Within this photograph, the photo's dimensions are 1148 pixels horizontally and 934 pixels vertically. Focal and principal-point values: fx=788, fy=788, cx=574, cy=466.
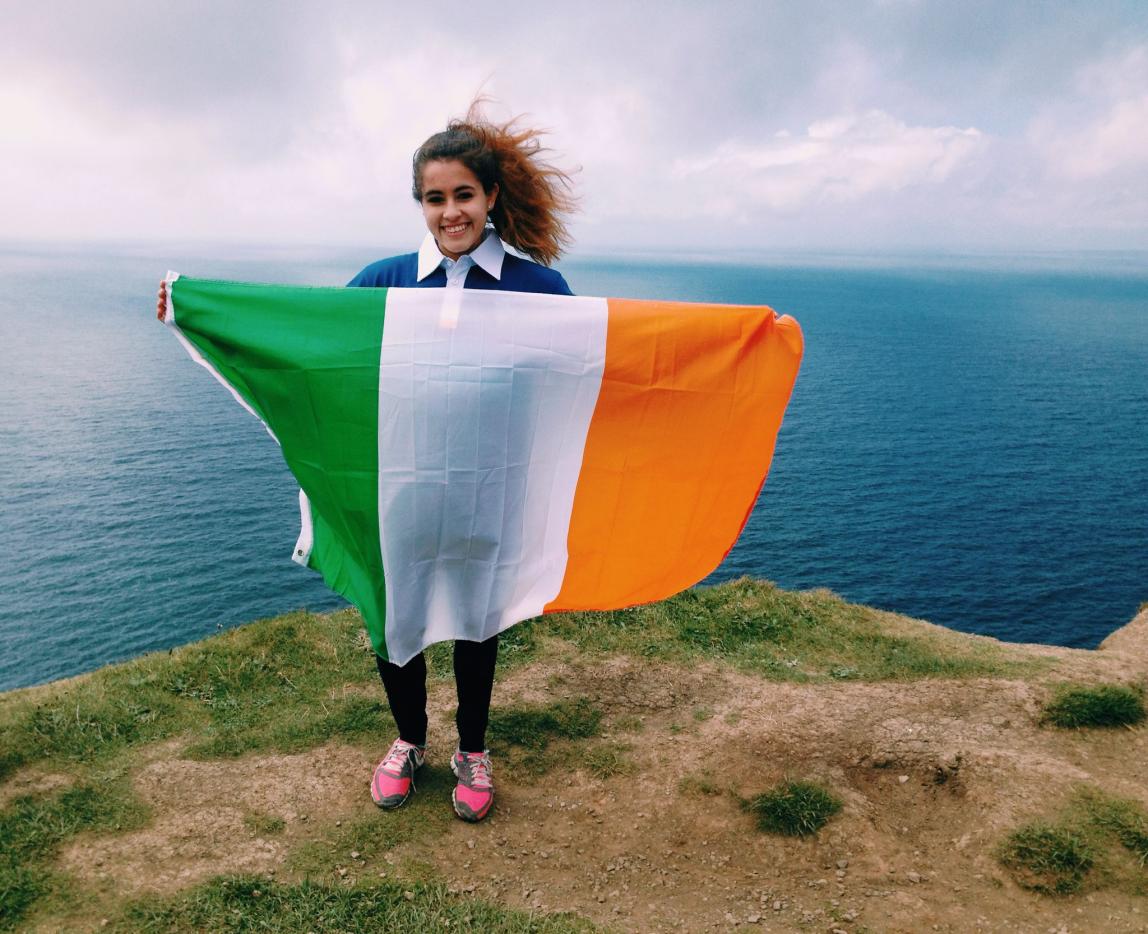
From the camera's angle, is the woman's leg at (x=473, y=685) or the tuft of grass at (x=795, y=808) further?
the tuft of grass at (x=795, y=808)

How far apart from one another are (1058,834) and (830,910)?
2041 mm

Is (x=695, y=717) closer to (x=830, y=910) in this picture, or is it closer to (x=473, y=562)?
(x=830, y=910)

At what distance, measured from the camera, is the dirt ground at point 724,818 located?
5.70m

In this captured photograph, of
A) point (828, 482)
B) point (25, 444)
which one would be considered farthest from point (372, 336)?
point (25, 444)

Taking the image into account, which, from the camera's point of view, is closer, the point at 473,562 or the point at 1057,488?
Result: the point at 473,562

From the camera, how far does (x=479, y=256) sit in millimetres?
5445

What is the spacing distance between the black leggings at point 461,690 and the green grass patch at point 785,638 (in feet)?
10.9

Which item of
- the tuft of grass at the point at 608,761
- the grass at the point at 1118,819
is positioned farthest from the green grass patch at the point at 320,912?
the grass at the point at 1118,819

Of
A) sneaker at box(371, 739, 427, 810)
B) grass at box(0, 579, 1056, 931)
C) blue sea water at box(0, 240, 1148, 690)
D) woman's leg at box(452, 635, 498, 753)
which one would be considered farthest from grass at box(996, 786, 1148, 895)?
blue sea water at box(0, 240, 1148, 690)

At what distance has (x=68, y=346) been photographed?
112875 millimetres

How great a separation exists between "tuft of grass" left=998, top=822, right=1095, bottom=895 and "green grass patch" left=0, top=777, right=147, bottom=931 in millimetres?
6897

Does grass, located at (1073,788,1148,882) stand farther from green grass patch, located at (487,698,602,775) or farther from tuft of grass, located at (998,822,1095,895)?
green grass patch, located at (487,698,602,775)

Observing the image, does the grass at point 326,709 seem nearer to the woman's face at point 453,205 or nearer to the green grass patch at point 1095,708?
the green grass patch at point 1095,708

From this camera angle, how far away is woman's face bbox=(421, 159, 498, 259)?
5.23 m
